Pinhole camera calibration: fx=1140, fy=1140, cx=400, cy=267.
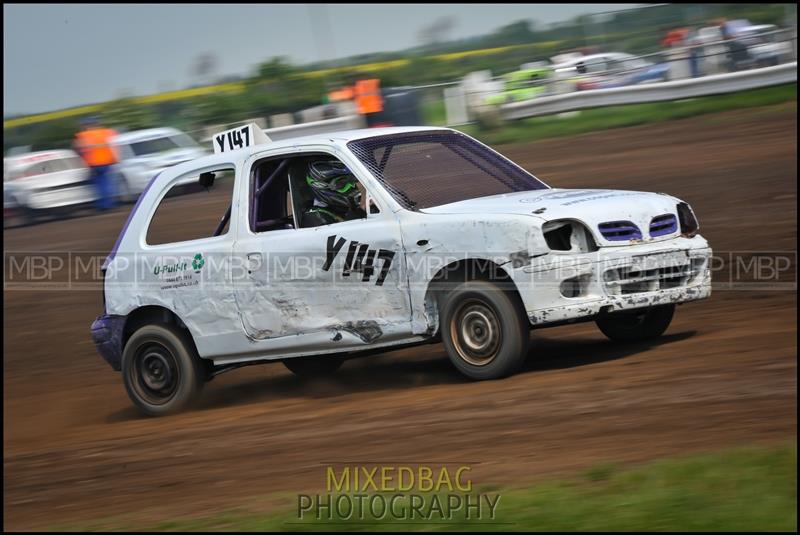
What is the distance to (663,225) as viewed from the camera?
6957mm

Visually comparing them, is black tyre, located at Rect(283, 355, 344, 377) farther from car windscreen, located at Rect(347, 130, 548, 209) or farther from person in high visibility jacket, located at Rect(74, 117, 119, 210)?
person in high visibility jacket, located at Rect(74, 117, 119, 210)

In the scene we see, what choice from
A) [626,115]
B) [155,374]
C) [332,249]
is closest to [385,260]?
[332,249]

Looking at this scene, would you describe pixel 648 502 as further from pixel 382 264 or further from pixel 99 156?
pixel 99 156

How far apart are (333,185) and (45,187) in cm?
1536

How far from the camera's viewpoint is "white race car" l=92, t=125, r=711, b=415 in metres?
6.65

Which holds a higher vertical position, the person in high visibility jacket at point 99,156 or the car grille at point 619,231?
the person in high visibility jacket at point 99,156

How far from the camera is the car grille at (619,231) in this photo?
666 cm

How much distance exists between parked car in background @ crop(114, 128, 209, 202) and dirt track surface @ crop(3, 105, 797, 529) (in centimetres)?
1044

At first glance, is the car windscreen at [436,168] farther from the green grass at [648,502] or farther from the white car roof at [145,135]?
the white car roof at [145,135]

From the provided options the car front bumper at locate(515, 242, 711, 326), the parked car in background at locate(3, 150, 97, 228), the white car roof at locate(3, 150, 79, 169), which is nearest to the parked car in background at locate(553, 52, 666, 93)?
the parked car in background at locate(3, 150, 97, 228)

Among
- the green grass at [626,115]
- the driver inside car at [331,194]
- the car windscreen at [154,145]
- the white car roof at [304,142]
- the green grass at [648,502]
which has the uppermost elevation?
the car windscreen at [154,145]

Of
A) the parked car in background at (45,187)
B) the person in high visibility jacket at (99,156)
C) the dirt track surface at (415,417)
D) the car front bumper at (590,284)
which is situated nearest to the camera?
the dirt track surface at (415,417)

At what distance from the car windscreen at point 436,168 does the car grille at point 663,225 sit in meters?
1.07

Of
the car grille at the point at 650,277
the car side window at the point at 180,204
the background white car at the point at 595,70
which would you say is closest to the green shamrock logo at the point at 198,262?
the car side window at the point at 180,204
